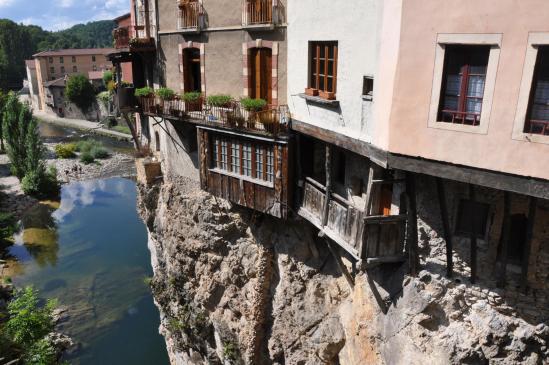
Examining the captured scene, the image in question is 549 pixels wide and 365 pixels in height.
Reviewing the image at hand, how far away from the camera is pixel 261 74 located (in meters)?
16.7

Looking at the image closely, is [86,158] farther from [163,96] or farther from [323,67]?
[323,67]

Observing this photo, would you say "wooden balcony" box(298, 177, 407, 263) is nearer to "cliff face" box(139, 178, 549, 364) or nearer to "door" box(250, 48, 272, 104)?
"cliff face" box(139, 178, 549, 364)

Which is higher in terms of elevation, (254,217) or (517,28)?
(517,28)

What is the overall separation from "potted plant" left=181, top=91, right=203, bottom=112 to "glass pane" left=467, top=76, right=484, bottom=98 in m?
11.5

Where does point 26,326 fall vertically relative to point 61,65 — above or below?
below

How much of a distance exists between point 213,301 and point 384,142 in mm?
12877

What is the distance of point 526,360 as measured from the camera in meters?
9.90

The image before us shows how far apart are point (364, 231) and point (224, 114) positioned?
764 cm

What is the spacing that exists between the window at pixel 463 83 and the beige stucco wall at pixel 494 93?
1.00ft

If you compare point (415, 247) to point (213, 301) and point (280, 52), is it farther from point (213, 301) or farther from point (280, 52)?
point (213, 301)

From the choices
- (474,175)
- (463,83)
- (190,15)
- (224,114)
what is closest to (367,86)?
(463,83)

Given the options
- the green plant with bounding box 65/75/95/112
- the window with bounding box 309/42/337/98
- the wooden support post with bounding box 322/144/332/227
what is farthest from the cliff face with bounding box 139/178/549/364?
the green plant with bounding box 65/75/95/112

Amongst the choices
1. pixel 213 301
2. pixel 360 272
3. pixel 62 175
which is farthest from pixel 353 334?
pixel 62 175

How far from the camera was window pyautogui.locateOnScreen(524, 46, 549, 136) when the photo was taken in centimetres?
804
